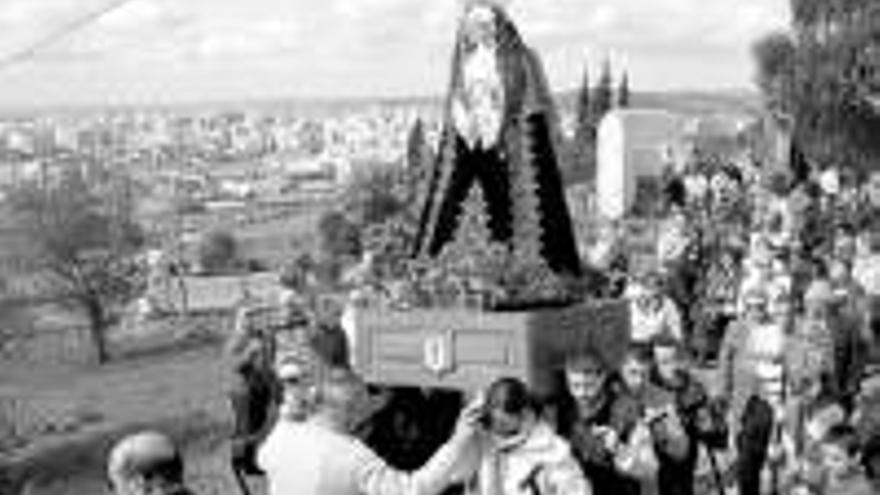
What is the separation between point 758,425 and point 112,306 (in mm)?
25700

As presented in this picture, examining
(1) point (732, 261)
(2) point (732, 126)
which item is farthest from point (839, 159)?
(1) point (732, 261)

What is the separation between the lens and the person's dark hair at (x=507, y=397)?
5.79 m

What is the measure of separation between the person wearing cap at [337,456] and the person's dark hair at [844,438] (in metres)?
3.39

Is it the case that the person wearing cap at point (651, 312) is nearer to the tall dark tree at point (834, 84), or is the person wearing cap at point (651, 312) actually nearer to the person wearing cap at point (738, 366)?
the person wearing cap at point (738, 366)

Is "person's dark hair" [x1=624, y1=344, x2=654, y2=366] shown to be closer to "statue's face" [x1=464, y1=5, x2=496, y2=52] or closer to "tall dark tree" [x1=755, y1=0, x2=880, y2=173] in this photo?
"statue's face" [x1=464, y1=5, x2=496, y2=52]

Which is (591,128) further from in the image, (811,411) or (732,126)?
(811,411)

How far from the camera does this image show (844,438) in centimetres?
881

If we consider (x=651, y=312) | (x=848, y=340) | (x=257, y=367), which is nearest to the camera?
(x=257, y=367)

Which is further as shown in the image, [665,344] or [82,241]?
[82,241]

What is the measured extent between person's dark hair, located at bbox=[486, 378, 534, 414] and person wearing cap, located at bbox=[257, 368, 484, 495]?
0.07 metres

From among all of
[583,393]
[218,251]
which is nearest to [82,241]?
[218,251]

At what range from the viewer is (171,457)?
15.8ft

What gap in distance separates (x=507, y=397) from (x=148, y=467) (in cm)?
143

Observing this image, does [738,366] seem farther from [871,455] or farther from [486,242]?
[871,455]
